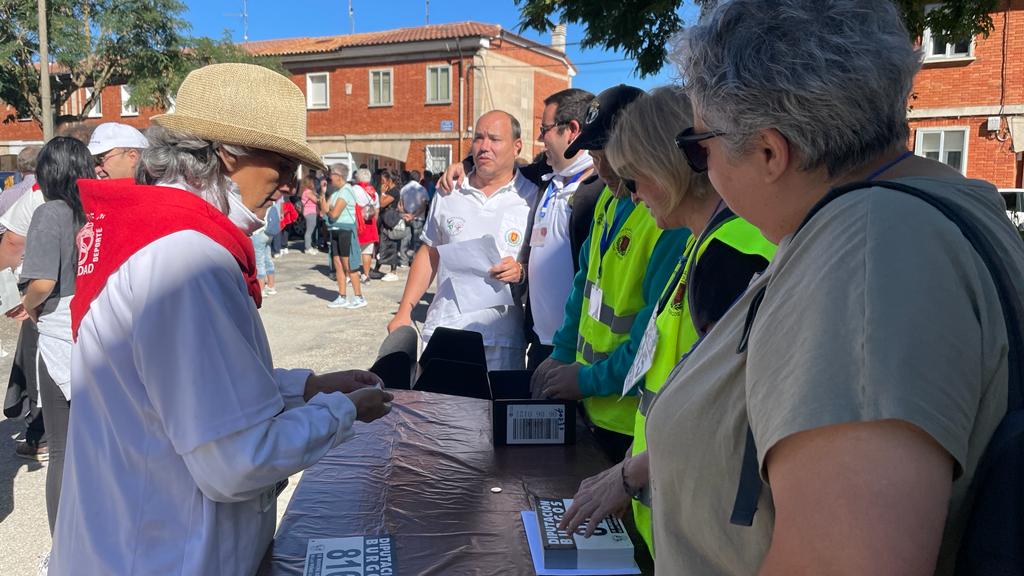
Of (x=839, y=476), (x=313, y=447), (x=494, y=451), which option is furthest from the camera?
(x=494, y=451)

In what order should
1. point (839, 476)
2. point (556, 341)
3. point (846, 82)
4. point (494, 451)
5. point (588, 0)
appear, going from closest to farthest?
point (839, 476), point (846, 82), point (494, 451), point (556, 341), point (588, 0)

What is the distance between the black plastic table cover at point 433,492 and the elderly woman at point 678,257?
133 mm

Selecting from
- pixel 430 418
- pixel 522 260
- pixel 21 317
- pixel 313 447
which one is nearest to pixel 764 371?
pixel 313 447

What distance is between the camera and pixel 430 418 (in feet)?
7.56

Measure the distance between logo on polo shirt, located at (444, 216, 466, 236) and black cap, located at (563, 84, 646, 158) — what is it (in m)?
1.36

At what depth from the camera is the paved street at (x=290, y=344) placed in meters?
3.42

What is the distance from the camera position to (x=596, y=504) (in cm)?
149

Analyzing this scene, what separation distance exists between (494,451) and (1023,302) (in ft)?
4.89

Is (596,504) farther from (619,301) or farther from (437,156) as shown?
(437,156)

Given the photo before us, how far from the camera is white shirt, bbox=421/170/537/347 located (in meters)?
3.68

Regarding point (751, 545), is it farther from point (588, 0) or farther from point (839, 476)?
point (588, 0)

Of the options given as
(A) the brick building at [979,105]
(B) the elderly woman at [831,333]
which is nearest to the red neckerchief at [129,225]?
(B) the elderly woman at [831,333]

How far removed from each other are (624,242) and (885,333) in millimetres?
1591

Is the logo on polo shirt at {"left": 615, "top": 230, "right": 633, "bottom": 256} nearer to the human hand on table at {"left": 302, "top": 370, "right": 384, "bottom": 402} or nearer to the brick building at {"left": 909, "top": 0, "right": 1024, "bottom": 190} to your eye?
the human hand on table at {"left": 302, "top": 370, "right": 384, "bottom": 402}
